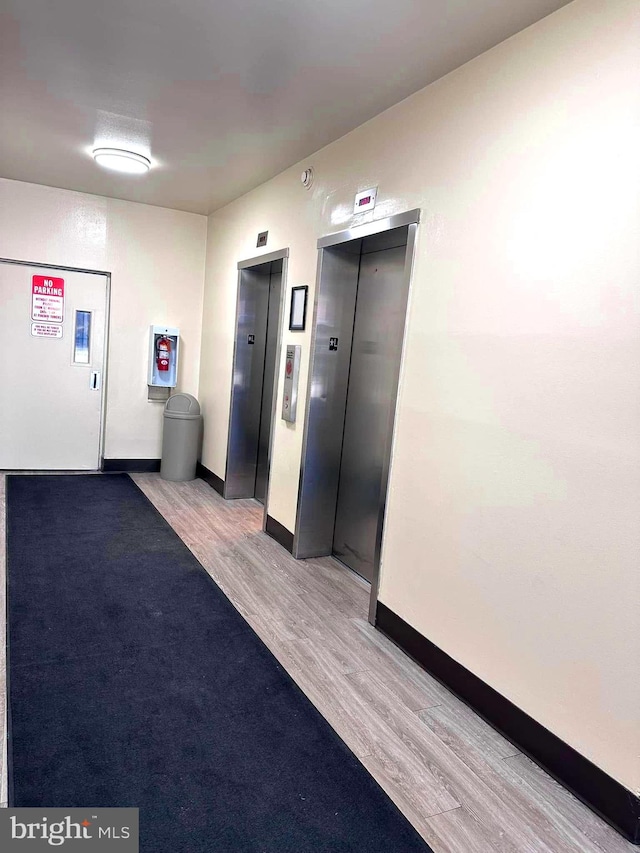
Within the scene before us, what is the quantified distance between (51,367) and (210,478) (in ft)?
6.35

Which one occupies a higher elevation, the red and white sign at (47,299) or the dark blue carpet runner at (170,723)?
the red and white sign at (47,299)

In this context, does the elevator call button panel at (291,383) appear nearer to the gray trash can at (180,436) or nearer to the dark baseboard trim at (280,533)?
the dark baseboard trim at (280,533)

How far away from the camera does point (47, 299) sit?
583 centimetres

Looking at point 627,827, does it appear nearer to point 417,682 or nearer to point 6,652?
point 417,682

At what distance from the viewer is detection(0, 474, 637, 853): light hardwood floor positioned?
1.94 metres

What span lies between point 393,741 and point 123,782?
1.01 m

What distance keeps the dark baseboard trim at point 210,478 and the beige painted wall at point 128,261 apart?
53cm

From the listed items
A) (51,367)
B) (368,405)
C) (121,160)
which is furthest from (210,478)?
(121,160)

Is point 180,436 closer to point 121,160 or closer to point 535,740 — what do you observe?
point 121,160

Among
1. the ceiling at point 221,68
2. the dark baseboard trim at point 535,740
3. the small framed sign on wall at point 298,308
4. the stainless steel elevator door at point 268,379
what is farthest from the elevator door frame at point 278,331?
the dark baseboard trim at point 535,740

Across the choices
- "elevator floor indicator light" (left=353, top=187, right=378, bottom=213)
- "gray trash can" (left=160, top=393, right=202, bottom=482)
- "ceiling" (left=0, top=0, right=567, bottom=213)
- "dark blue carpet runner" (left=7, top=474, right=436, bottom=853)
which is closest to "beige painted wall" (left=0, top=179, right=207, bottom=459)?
"gray trash can" (left=160, top=393, right=202, bottom=482)

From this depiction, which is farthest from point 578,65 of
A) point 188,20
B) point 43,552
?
point 43,552

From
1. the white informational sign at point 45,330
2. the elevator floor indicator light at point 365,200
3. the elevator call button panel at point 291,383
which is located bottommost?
the elevator call button panel at point 291,383

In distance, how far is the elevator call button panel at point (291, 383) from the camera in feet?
14.1
